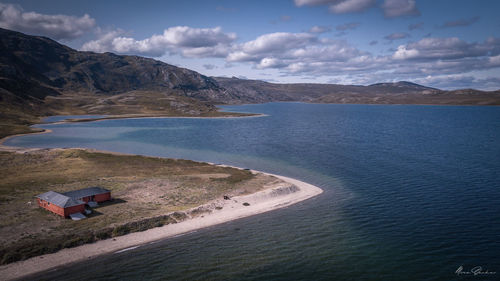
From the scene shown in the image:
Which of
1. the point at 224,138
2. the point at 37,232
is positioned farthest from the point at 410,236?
the point at 224,138

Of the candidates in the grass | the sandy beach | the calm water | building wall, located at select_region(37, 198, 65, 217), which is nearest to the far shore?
the sandy beach

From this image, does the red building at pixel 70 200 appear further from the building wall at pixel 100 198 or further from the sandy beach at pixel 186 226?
the sandy beach at pixel 186 226

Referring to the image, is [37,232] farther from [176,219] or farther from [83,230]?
[176,219]

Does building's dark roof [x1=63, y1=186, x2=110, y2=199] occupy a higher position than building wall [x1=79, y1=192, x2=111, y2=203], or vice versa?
building's dark roof [x1=63, y1=186, x2=110, y2=199]

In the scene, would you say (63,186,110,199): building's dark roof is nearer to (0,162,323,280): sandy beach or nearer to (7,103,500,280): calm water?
(0,162,323,280): sandy beach

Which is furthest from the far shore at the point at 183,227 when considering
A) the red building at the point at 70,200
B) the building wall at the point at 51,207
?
the building wall at the point at 51,207

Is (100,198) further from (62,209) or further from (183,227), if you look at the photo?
(183,227)
